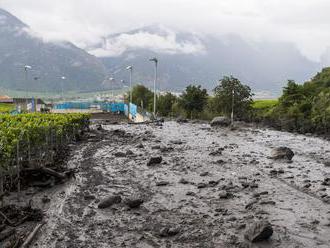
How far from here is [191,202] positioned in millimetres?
22766

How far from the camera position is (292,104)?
9169 cm

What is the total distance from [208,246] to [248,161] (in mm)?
20621

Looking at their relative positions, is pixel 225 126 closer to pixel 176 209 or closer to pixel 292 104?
pixel 292 104

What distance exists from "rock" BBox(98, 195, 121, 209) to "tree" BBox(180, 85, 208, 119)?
80925mm

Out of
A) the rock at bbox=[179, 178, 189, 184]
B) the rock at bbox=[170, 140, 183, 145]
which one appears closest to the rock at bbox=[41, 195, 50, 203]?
the rock at bbox=[179, 178, 189, 184]

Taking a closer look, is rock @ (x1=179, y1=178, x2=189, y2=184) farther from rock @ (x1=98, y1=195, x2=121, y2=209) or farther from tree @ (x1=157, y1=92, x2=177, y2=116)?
tree @ (x1=157, y1=92, x2=177, y2=116)

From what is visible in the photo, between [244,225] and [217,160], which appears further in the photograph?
[217,160]

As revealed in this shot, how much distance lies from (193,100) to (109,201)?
8220cm

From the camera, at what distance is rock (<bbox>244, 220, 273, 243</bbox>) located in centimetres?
1677

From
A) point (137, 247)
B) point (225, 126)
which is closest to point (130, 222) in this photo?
point (137, 247)

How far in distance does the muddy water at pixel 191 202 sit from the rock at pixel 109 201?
283mm

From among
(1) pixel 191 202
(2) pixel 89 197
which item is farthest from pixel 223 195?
(2) pixel 89 197

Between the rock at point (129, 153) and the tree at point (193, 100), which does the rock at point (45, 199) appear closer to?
the rock at point (129, 153)

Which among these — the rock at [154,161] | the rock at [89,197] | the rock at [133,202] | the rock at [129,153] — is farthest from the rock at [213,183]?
the rock at [129,153]
